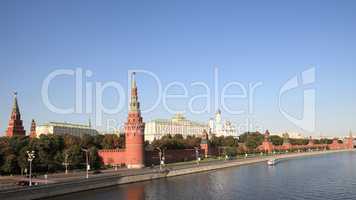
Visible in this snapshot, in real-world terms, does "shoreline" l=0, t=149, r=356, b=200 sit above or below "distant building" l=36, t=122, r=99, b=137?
below

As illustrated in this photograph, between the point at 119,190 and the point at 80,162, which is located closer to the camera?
the point at 119,190

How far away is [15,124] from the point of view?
77.6 meters

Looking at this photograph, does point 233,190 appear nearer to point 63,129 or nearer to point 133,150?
point 133,150

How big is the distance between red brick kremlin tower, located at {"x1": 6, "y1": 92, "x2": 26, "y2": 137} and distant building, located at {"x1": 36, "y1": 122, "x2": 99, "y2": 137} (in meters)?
82.6

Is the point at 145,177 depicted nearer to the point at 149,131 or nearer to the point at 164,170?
the point at 164,170

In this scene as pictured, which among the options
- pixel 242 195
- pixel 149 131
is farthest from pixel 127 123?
pixel 149 131

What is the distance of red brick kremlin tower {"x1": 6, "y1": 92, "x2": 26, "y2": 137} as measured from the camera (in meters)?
76.7

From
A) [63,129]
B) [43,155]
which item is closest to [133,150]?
[43,155]

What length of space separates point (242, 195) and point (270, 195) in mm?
2392

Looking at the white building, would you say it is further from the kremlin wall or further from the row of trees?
the row of trees

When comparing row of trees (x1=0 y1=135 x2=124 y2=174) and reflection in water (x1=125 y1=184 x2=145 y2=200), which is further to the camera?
row of trees (x1=0 y1=135 x2=124 y2=174)

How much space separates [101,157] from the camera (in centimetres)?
7262

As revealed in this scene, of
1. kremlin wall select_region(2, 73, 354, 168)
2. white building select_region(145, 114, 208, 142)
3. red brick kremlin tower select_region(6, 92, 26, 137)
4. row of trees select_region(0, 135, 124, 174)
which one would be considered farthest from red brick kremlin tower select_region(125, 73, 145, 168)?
white building select_region(145, 114, 208, 142)

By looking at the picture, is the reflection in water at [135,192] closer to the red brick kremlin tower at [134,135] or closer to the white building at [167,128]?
the red brick kremlin tower at [134,135]
